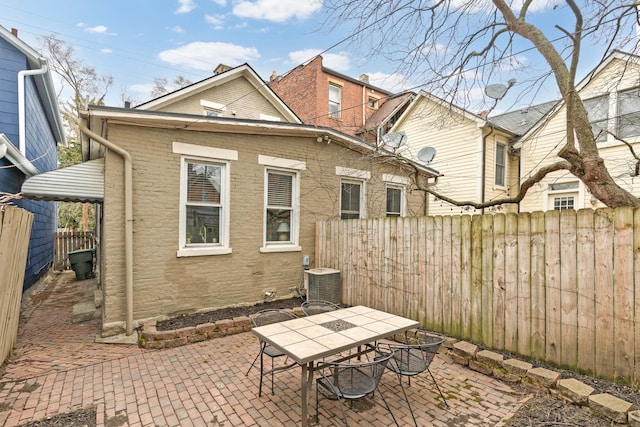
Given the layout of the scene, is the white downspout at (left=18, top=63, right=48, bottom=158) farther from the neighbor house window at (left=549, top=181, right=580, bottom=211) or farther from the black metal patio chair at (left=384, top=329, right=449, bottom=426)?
the neighbor house window at (left=549, top=181, right=580, bottom=211)

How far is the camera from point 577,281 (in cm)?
353

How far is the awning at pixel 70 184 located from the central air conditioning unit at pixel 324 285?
13.6ft

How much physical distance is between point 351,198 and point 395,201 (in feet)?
5.06

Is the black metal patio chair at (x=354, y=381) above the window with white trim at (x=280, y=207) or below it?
below

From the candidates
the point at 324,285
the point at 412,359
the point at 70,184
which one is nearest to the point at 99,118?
the point at 70,184

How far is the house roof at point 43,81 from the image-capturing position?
7.81 meters

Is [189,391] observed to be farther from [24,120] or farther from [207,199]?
[24,120]

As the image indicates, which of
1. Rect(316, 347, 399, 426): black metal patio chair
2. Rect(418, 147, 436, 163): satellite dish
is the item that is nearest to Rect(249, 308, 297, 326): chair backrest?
A: Rect(316, 347, 399, 426): black metal patio chair

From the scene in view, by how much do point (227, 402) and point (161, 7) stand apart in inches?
416

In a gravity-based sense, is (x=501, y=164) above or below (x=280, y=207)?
above

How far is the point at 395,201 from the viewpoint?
29.4ft

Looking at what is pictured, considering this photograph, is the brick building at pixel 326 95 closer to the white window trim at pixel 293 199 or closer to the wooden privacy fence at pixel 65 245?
the white window trim at pixel 293 199

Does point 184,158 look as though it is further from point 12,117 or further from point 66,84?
point 66,84

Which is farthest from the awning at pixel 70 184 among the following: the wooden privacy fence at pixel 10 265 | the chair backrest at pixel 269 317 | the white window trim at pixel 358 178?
the white window trim at pixel 358 178
